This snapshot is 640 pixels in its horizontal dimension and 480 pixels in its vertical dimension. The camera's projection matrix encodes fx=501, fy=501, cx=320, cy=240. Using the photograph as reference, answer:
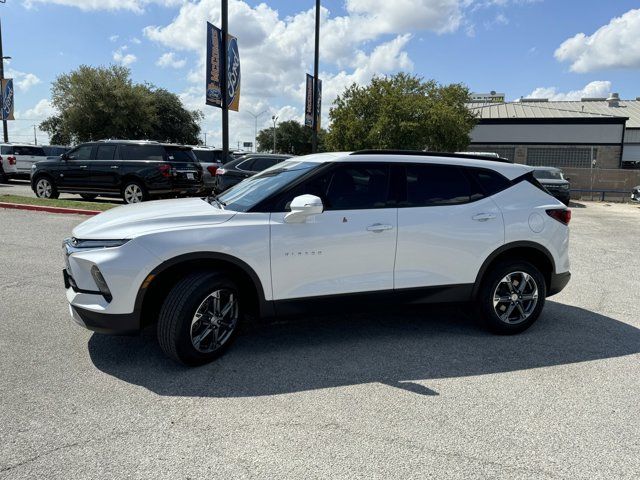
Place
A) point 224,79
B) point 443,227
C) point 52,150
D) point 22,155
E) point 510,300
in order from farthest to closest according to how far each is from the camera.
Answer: point 52,150 → point 22,155 → point 224,79 → point 510,300 → point 443,227

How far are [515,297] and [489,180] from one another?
3.78 ft

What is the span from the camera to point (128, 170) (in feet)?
43.6

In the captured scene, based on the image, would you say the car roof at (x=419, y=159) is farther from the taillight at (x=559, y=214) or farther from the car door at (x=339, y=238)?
the taillight at (x=559, y=214)

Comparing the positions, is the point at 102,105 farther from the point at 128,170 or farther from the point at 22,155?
the point at 128,170

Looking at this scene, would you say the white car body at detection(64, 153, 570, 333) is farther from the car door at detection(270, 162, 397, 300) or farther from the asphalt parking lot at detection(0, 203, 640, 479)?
the asphalt parking lot at detection(0, 203, 640, 479)

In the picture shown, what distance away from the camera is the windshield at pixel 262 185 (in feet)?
13.8

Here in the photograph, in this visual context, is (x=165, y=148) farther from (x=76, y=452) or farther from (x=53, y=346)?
(x=76, y=452)

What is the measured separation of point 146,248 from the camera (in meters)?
3.68

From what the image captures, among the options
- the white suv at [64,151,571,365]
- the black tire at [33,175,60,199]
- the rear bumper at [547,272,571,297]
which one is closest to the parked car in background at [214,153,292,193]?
the black tire at [33,175,60,199]

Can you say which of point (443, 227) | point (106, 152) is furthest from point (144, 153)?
point (443, 227)

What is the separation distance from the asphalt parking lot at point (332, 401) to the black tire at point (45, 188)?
10.2 m

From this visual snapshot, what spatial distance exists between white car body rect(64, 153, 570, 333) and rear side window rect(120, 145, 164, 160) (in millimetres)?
9142

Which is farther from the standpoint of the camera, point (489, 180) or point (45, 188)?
point (45, 188)

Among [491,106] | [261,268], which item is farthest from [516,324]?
[491,106]
